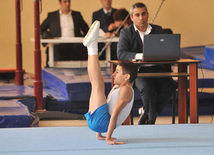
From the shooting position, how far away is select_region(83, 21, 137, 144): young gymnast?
100 inches

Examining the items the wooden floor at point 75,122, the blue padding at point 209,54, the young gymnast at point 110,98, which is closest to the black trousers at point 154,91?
the wooden floor at point 75,122

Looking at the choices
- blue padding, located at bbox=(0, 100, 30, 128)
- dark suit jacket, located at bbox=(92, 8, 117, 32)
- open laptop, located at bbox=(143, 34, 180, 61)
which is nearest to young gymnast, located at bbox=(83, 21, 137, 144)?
open laptop, located at bbox=(143, 34, 180, 61)

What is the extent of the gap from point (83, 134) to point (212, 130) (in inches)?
33.3

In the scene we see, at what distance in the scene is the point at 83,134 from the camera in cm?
289

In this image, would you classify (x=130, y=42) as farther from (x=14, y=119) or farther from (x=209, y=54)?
(x=209, y=54)

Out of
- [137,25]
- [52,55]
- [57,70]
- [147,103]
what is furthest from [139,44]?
[52,55]

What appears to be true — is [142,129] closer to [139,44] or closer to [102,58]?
[139,44]

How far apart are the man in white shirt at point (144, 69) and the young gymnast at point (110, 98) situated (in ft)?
3.89

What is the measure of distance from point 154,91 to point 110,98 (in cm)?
135

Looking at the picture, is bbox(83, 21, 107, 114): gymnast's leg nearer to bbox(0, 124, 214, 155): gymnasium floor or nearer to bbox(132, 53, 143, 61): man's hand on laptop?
bbox(0, 124, 214, 155): gymnasium floor

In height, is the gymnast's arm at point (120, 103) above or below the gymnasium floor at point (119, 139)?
above

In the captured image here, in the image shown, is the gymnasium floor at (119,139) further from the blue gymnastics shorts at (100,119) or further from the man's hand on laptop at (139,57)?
the man's hand on laptop at (139,57)

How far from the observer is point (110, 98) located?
264 cm

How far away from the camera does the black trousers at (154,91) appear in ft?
12.7
